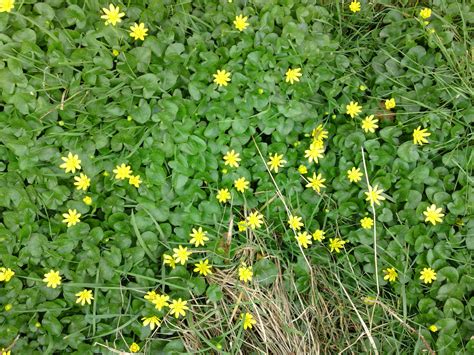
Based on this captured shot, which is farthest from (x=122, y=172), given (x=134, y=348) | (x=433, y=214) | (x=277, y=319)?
(x=433, y=214)

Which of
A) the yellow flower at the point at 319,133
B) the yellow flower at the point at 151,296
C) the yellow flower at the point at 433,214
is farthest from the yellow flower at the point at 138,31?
the yellow flower at the point at 433,214

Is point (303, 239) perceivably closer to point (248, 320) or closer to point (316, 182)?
point (316, 182)

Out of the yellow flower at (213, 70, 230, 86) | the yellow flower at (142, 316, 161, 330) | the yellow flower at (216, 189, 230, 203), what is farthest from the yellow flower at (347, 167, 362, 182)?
the yellow flower at (142, 316, 161, 330)

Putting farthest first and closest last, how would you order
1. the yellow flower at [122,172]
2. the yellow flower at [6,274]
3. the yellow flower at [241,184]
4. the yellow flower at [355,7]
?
the yellow flower at [355,7]
the yellow flower at [241,184]
the yellow flower at [122,172]
the yellow flower at [6,274]

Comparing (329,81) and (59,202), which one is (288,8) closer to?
(329,81)

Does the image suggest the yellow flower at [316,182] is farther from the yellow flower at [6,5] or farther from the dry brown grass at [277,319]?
the yellow flower at [6,5]

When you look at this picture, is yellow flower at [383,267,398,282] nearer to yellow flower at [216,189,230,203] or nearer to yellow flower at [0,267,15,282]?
yellow flower at [216,189,230,203]
